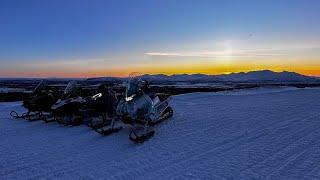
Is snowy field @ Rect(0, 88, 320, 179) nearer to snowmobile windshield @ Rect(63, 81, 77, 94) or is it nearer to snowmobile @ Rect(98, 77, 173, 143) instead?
snowmobile @ Rect(98, 77, 173, 143)

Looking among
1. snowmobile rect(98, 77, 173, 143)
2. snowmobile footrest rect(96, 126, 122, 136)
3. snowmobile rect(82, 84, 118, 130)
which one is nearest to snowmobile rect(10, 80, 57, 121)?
snowmobile rect(82, 84, 118, 130)

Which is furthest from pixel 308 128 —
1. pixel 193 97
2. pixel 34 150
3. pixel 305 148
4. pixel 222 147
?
pixel 193 97

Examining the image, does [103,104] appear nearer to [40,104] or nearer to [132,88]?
[132,88]

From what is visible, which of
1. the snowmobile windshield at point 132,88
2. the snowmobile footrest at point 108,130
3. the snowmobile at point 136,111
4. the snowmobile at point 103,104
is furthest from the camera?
the snowmobile at point 103,104

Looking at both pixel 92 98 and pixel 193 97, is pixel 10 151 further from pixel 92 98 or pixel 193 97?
pixel 193 97

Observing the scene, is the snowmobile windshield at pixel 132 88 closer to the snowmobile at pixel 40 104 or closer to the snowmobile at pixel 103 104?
the snowmobile at pixel 103 104

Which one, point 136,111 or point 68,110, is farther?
point 68,110

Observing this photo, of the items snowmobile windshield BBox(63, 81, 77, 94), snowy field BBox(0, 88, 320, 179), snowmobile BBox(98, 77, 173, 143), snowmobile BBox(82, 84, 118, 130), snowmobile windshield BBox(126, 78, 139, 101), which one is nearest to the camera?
snowy field BBox(0, 88, 320, 179)

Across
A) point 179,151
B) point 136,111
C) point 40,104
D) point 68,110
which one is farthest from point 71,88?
point 179,151

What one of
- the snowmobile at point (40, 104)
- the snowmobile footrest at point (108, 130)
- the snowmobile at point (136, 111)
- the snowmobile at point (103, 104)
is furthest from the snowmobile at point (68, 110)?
the snowmobile footrest at point (108, 130)
